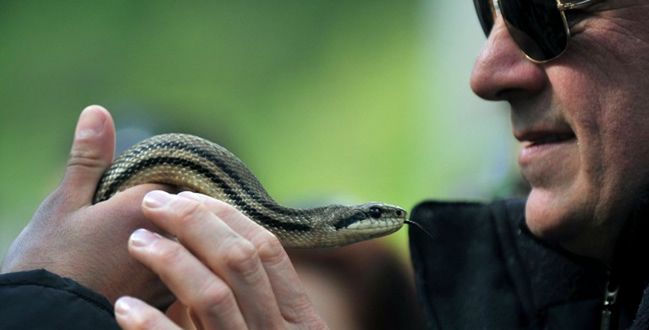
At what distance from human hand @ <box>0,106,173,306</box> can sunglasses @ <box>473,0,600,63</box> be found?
996 mm

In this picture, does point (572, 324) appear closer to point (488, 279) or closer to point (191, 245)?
point (488, 279)

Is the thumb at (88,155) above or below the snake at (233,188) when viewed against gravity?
above

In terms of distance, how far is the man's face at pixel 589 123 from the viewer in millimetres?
2602

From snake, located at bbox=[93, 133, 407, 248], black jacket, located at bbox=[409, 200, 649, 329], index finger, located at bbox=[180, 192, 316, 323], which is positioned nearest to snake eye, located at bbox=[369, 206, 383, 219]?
snake, located at bbox=[93, 133, 407, 248]

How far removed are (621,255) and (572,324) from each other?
24cm

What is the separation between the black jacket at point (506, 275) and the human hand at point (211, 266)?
935mm

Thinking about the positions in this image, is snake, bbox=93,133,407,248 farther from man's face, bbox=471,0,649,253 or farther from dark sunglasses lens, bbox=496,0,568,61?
dark sunglasses lens, bbox=496,0,568,61

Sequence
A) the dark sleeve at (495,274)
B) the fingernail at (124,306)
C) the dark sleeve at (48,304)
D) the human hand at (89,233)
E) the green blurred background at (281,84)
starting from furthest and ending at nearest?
the green blurred background at (281,84)
the dark sleeve at (495,274)
the human hand at (89,233)
the dark sleeve at (48,304)
the fingernail at (124,306)

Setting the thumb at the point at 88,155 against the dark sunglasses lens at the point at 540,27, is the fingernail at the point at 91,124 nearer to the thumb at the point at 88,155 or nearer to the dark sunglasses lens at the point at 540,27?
the thumb at the point at 88,155

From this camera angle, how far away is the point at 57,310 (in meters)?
2.04

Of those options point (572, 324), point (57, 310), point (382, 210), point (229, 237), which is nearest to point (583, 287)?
point (572, 324)

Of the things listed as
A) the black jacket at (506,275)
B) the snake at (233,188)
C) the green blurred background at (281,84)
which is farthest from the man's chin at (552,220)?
the green blurred background at (281,84)

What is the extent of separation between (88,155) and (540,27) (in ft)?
3.66

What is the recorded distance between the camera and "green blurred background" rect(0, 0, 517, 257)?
7.89 meters
